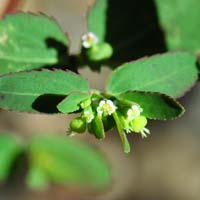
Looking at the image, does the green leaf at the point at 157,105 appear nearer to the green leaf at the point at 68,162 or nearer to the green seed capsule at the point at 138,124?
the green seed capsule at the point at 138,124

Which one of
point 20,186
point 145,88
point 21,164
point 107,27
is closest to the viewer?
point 145,88

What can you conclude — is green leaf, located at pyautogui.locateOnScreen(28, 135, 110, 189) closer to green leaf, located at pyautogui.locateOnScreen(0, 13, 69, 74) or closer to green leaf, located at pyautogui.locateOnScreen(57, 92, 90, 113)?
green leaf, located at pyautogui.locateOnScreen(0, 13, 69, 74)

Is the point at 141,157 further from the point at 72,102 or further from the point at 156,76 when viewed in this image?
the point at 72,102

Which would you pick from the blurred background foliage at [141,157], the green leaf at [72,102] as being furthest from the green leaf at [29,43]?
the blurred background foliage at [141,157]

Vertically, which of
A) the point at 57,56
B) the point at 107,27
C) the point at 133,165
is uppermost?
the point at 133,165

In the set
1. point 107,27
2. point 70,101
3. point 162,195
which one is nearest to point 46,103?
point 70,101

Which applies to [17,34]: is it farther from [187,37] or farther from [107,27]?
[187,37]
